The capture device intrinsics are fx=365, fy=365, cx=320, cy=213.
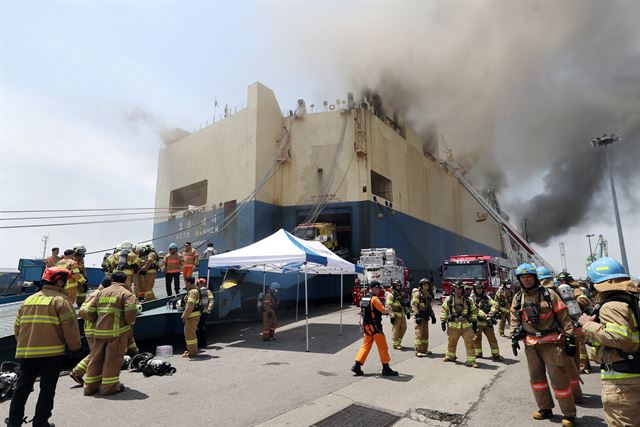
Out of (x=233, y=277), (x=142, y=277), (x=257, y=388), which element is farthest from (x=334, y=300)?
(x=257, y=388)

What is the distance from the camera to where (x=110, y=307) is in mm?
5488

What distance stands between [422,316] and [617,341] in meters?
5.53

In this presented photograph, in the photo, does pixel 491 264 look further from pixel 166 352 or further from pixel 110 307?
pixel 110 307

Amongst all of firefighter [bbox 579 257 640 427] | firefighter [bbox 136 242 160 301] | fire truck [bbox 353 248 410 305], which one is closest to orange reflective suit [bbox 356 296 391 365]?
firefighter [bbox 579 257 640 427]

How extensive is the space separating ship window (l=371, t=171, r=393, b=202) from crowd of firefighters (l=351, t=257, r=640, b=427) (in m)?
19.4

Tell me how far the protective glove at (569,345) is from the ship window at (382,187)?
2348 centimetres

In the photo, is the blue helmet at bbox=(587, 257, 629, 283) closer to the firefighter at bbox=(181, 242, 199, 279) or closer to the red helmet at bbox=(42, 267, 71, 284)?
the red helmet at bbox=(42, 267, 71, 284)

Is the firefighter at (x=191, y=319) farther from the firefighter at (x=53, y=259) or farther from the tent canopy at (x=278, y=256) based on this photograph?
the firefighter at (x=53, y=259)

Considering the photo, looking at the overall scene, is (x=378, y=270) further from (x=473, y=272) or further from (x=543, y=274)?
(x=543, y=274)

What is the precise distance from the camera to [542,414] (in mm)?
4309

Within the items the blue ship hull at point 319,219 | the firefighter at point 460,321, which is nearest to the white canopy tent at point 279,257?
the firefighter at point 460,321

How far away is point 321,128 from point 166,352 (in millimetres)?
19895

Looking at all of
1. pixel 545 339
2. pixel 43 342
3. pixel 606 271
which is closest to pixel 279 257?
pixel 43 342

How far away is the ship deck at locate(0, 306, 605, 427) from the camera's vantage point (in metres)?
4.41
